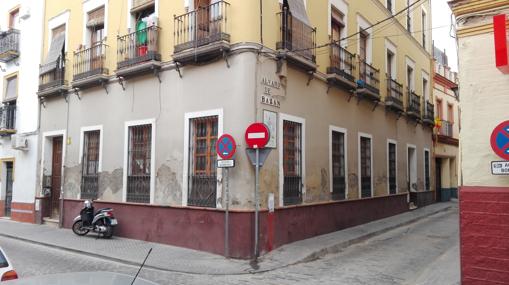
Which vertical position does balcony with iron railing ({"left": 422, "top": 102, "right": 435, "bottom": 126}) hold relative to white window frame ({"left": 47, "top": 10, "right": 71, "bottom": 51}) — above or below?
below

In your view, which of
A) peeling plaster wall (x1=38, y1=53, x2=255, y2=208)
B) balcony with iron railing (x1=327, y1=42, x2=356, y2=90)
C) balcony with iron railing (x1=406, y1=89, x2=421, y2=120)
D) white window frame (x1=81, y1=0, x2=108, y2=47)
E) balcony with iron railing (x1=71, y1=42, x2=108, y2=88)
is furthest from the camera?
balcony with iron railing (x1=406, y1=89, x2=421, y2=120)

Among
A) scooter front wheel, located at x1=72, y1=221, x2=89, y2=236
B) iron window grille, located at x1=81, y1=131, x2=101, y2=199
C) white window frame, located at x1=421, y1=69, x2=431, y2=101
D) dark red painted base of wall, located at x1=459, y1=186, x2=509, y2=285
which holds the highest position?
white window frame, located at x1=421, y1=69, x2=431, y2=101

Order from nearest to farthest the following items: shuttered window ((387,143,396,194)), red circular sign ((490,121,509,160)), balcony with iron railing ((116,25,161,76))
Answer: red circular sign ((490,121,509,160))
balcony with iron railing ((116,25,161,76))
shuttered window ((387,143,396,194))

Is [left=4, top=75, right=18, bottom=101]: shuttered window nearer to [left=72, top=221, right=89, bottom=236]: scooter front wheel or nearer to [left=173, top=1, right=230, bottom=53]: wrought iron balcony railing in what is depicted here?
[left=72, top=221, right=89, bottom=236]: scooter front wheel

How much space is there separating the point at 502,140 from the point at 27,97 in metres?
15.9

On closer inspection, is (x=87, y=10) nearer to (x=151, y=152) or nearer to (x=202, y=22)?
(x=202, y=22)

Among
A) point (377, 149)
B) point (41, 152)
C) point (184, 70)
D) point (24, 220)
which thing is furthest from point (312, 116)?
point (24, 220)

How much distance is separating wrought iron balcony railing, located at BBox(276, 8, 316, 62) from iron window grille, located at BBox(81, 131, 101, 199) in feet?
21.5

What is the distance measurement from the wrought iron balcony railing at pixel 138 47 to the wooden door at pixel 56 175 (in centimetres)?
473

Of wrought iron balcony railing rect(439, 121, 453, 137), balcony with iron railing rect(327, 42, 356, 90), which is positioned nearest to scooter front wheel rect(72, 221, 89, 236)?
balcony with iron railing rect(327, 42, 356, 90)

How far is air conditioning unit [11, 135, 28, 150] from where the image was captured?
1579cm

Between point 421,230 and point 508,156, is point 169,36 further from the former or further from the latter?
point 421,230

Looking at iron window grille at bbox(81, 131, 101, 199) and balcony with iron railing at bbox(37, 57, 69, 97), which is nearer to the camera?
iron window grille at bbox(81, 131, 101, 199)

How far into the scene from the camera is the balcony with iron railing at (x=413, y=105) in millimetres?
19223
